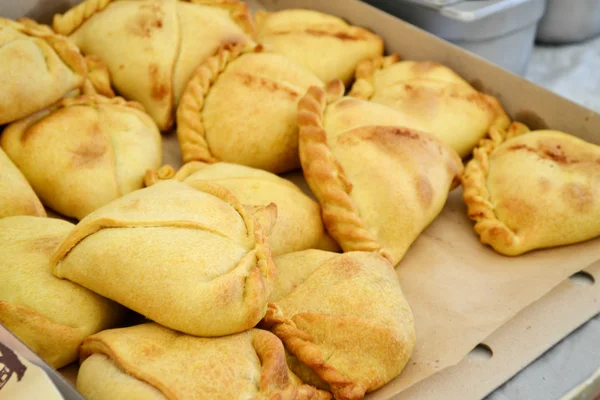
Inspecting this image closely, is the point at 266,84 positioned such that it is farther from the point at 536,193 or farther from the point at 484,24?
the point at 484,24

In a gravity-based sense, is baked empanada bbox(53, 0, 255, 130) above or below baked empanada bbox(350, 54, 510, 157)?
above

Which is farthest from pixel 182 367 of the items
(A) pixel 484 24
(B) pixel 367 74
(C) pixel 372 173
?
(A) pixel 484 24

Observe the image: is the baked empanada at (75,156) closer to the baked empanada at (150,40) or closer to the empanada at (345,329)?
the baked empanada at (150,40)

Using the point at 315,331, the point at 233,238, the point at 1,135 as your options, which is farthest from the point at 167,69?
the point at 315,331

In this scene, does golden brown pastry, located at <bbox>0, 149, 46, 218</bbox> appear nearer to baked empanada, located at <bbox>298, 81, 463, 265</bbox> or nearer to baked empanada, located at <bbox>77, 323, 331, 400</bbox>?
baked empanada, located at <bbox>77, 323, 331, 400</bbox>

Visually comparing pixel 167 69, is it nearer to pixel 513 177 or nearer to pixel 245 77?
pixel 245 77

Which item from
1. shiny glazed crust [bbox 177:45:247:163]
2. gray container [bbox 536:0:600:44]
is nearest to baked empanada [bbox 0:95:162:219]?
shiny glazed crust [bbox 177:45:247:163]

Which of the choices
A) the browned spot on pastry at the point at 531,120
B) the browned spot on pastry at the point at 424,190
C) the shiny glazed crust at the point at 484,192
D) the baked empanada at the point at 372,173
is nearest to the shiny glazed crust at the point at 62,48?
the baked empanada at the point at 372,173
